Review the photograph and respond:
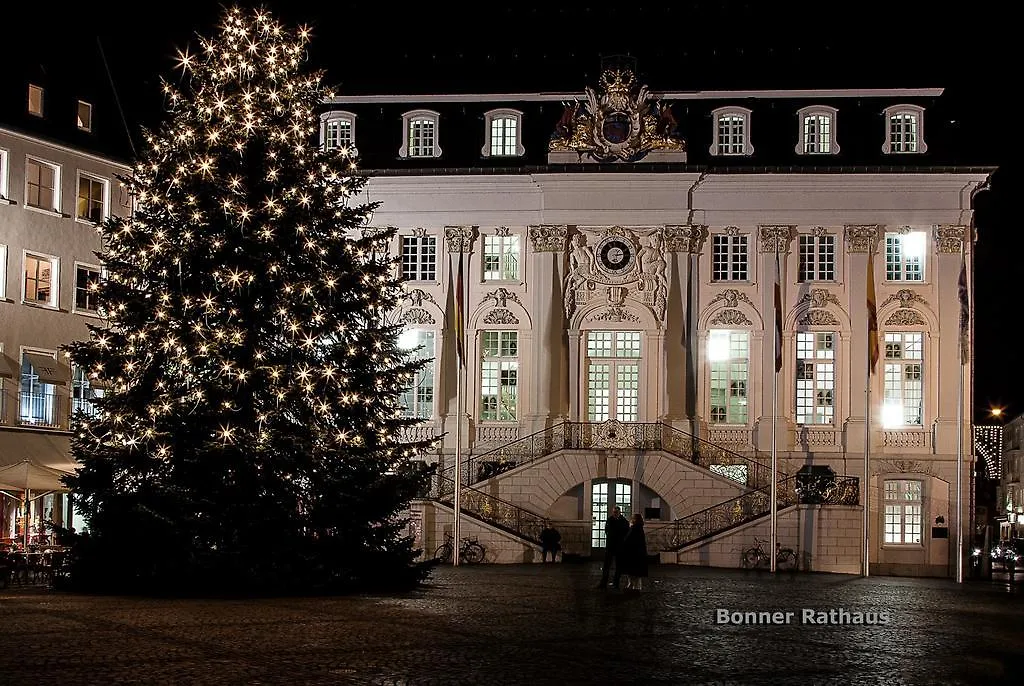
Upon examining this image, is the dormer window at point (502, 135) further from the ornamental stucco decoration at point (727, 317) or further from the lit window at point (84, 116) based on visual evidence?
the lit window at point (84, 116)

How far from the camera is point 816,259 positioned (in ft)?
174

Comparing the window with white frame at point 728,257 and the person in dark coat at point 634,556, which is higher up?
the window with white frame at point 728,257

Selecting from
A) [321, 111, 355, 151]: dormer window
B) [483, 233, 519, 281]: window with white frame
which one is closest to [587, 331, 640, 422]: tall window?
[483, 233, 519, 281]: window with white frame

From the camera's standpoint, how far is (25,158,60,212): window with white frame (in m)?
44.5

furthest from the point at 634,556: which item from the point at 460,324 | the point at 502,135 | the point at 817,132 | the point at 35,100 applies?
the point at 817,132

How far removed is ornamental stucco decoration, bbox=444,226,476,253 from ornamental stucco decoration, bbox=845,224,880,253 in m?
12.3

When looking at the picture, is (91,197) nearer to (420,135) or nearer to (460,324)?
(460,324)

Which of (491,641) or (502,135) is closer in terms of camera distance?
(491,641)

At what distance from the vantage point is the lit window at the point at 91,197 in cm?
4644

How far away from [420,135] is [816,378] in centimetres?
1534

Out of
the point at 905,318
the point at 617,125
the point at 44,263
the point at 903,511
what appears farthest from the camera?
the point at 617,125

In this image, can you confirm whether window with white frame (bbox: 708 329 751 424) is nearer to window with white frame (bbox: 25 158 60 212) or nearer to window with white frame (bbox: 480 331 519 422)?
window with white frame (bbox: 480 331 519 422)

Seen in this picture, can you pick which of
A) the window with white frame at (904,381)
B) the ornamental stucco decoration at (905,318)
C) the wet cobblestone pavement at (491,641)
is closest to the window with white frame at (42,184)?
the wet cobblestone pavement at (491,641)

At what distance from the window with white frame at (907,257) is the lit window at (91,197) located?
81.4 ft
